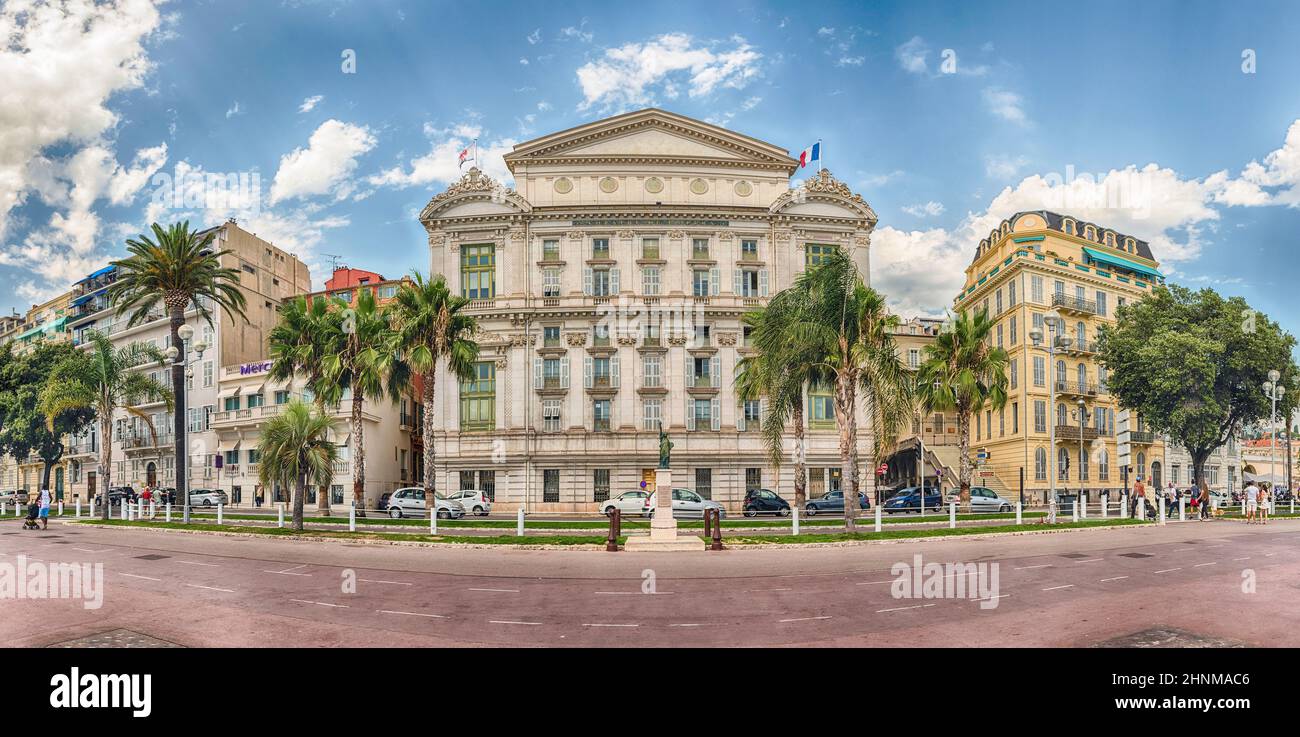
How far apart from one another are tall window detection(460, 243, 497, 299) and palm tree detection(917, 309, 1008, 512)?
29.9 meters

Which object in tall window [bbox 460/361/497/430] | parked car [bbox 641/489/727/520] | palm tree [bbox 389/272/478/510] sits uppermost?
palm tree [bbox 389/272/478/510]

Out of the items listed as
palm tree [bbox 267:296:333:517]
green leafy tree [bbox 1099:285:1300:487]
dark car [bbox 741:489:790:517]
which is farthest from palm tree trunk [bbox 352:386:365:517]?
green leafy tree [bbox 1099:285:1300:487]

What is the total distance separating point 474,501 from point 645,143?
27.3 metres

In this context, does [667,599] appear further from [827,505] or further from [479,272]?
[479,272]

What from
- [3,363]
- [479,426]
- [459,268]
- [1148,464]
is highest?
[459,268]

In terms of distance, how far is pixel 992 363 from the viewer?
4053 cm

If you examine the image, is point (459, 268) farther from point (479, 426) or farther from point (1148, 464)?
point (1148, 464)

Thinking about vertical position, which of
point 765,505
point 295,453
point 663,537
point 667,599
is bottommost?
point 765,505

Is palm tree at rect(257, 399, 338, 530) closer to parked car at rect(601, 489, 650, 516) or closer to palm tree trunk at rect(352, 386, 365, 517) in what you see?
palm tree trunk at rect(352, 386, 365, 517)

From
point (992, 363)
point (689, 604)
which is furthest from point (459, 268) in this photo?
point (689, 604)

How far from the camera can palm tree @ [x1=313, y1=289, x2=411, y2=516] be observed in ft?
135

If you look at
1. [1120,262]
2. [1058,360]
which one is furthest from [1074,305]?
[1120,262]

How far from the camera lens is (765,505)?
44.3 meters
